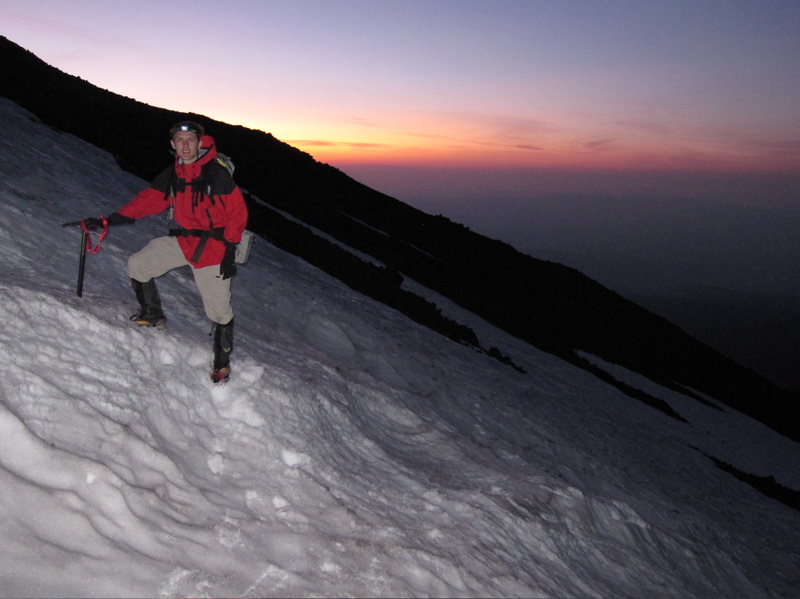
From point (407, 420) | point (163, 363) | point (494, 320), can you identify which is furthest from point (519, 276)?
point (163, 363)

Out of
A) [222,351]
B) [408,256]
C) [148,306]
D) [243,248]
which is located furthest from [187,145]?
[408,256]

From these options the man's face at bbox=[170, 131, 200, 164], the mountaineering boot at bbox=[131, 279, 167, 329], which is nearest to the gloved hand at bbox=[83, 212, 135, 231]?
the mountaineering boot at bbox=[131, 279, 167, 329]

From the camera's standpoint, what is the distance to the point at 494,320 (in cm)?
2727

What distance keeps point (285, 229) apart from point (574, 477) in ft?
56.2

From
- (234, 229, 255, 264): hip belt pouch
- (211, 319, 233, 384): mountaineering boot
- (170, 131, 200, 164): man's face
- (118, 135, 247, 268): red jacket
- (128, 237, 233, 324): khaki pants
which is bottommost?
(211, 319, 233, 384): mountaineering boot

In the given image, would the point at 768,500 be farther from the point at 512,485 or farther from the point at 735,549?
the point at 512,485

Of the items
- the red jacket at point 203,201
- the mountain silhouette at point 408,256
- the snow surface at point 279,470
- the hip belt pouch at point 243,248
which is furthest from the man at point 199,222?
the mountain silhouette at point 408,256

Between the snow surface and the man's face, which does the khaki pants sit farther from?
the man's face

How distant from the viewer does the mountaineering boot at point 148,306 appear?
20.5 ft

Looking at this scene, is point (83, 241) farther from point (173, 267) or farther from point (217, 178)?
point (217, 178)

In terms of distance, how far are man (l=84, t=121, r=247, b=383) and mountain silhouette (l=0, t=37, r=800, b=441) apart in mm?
7750

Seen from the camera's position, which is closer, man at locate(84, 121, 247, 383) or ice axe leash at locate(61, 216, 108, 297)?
man at locate(84, 121, 247, 383)

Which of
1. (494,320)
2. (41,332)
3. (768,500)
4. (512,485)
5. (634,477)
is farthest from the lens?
(494,320)

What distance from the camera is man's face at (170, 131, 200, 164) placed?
5.39 m
